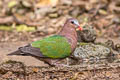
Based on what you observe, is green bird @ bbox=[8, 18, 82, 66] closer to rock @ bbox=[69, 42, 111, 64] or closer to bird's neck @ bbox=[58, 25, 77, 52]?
bird's neck @ bbox=[58, 25, 77, 52]

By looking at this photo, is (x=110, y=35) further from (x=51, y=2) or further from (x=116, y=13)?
(x=51, y=2)

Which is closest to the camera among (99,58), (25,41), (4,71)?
(4,71)

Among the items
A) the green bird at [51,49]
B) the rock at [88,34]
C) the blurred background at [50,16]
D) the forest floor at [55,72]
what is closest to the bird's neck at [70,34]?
the green bird at [51,49]

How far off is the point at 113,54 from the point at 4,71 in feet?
6.64

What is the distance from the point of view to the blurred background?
10344 mm

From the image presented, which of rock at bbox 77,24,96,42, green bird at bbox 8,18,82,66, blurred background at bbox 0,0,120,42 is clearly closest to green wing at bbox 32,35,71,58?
green bird at bbox 8,18,82,66

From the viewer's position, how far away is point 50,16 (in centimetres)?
1123

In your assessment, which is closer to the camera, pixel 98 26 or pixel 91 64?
pixel 91 64

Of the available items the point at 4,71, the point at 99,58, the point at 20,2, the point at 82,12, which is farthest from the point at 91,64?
the point at 20,2

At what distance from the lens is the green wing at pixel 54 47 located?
6.19m

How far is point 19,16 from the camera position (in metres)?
11.3

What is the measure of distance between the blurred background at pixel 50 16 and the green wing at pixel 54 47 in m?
3.76

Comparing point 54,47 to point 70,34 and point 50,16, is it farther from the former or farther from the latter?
point 50,16

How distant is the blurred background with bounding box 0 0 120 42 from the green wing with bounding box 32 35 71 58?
376cm
